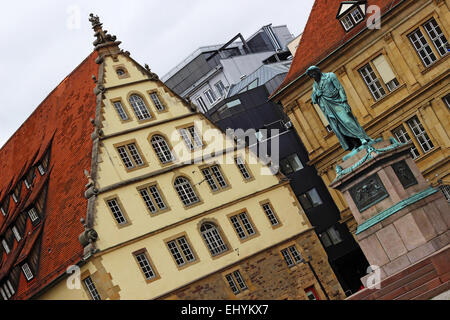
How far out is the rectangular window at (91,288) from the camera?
37625 millimetres

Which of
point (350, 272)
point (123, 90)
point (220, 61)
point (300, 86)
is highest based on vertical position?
point (220, 61)

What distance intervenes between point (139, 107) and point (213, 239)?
8714 millimetres

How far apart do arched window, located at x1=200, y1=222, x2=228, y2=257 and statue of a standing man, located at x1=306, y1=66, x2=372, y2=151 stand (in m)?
15.9

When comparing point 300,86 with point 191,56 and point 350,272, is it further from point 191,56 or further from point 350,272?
point 191,56

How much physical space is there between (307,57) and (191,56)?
121 ft

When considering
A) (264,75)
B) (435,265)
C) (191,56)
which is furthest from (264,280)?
(191,56)

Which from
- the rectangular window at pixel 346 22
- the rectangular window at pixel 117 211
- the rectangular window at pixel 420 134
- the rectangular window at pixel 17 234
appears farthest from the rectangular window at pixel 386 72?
the rectangular window at pixel 17 234

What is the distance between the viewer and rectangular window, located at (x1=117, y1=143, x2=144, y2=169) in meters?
41.2

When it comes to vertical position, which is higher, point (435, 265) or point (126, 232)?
point (126, 232)

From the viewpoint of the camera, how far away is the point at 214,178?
43.4 metres

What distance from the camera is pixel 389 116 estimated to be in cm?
4119

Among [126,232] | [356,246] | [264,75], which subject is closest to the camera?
[126,232]
